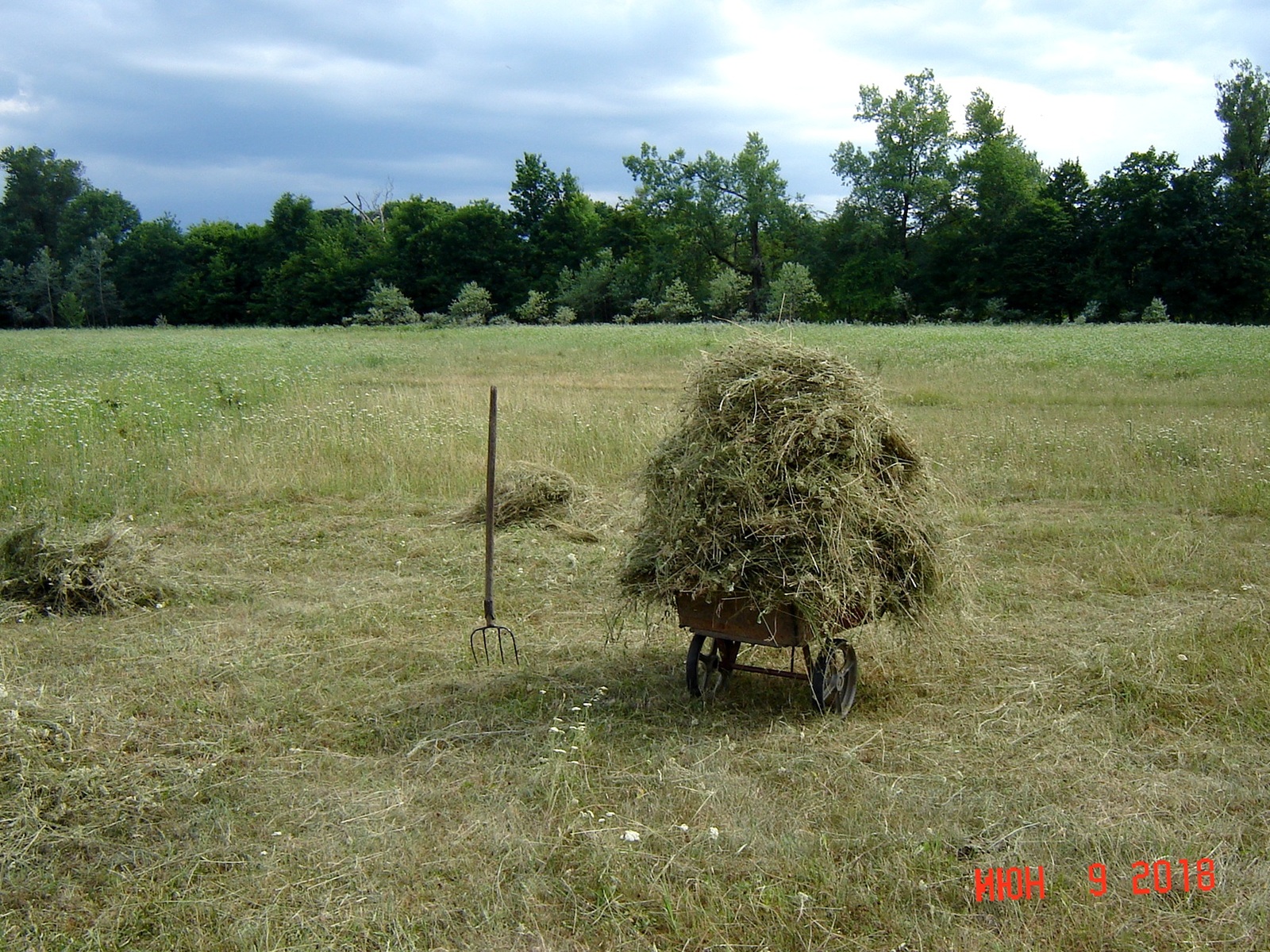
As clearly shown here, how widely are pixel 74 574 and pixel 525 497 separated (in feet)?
13.5

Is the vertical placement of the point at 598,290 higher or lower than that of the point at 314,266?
lower

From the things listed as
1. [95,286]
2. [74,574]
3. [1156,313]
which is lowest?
[74,574]

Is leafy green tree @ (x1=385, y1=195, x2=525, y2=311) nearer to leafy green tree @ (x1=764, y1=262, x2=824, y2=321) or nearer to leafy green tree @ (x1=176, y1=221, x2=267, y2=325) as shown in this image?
leafy green tree @ (x1=176, y1=221, x2=267, y2=325)

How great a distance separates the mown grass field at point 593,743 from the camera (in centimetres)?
338

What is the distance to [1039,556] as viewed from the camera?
802 cm

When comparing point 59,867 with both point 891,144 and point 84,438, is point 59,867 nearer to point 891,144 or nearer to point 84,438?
point 84,438

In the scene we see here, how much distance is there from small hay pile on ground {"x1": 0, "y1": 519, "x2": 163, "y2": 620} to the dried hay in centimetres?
321

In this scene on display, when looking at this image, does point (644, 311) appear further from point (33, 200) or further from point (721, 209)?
point (33, 200)

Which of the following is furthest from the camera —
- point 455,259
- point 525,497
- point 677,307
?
point 455,259

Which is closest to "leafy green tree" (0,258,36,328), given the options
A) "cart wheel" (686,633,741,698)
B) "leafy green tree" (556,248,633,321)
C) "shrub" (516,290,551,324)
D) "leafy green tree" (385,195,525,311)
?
"leafy green tree" (385,195,525,311)

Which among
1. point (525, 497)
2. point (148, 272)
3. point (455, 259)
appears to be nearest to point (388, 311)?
point (455, 259)

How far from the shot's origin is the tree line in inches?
2184

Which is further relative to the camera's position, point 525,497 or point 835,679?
point 525,497

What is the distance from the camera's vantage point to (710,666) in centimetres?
536
